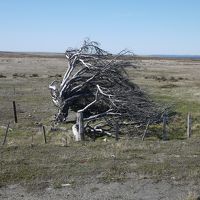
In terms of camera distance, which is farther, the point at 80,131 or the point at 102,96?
the point at 102,96

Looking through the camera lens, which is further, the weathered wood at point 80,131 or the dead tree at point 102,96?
the dead tree at point 102,96

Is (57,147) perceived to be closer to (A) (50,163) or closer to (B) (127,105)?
(A) (50,163)

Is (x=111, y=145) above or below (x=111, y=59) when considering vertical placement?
below

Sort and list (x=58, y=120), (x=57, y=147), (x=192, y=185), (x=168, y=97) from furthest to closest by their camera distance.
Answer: (x=168, y=97)
(x=58, y=120)
(x=57, y=147)
(x=192, y=185)

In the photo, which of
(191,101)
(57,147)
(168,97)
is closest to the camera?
(57,147)

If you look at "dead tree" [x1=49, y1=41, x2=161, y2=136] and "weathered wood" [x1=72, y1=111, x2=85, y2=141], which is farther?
"dead tree" [x1=49, y1=41, x2=161, y2=136]

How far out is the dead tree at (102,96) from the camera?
19.6 m

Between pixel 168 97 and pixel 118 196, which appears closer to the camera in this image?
pixel 118 196

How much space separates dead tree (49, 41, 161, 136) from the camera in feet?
64.3

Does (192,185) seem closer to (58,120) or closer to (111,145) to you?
(111,145)

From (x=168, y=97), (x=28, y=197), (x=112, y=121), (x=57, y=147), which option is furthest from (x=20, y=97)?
(x=28, y=197)

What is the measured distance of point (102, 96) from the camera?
20641 mm

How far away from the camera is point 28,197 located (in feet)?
30.6

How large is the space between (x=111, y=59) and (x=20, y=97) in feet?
41.5
